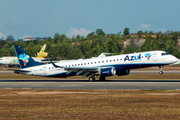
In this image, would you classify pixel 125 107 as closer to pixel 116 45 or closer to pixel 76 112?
pixel 76 112

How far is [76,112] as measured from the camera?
59.3 ft

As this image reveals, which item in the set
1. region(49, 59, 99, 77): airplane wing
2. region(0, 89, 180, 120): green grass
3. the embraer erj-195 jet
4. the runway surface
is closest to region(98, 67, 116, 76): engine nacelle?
the embraer erj-195 jet

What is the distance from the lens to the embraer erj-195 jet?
145ft

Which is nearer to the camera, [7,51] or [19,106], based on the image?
[19,106]

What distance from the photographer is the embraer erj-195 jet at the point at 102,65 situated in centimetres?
4409

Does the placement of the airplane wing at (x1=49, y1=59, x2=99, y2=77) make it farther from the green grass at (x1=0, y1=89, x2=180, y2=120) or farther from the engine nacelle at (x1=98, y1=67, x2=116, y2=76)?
the green grass at (x1=0, y1=89, x2=180, y2=120)

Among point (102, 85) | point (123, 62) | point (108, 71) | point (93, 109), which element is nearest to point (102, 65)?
point (108, 71)

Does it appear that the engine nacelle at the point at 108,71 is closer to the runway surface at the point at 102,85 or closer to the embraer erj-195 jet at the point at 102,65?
the embraer erj-195 jet at the point at 102,65

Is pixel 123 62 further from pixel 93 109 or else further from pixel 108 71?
pixel 93 109

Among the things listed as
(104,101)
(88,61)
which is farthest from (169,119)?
(88,61)

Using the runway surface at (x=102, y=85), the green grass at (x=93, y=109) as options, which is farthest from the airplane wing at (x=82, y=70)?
the green grass at (x=93, y=109)

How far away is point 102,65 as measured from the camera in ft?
150

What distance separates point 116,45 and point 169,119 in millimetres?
159766

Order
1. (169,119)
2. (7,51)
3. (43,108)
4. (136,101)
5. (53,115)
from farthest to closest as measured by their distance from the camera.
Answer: (7,51), (136,101), (43,108), (53,115), (169,119)
